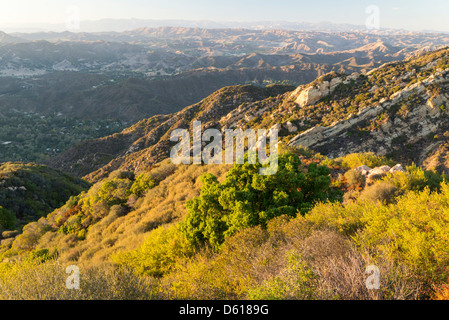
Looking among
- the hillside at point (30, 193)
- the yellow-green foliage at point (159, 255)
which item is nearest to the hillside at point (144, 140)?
the hillside at point (30, 193)

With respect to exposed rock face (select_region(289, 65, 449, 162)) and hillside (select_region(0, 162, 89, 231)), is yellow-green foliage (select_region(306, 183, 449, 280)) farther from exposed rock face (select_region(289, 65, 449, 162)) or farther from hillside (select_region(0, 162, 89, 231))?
hillside (select_region(0, 162, 89, 231))

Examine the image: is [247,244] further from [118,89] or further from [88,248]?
[118,89]

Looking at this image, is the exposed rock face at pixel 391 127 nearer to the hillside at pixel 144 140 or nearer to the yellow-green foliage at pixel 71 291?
the hillside at pixel 144 140

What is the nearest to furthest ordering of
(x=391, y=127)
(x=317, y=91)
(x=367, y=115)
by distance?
1. (x=391, y=127)
2. (x=367, y=115)
3. (x=317, y=91)

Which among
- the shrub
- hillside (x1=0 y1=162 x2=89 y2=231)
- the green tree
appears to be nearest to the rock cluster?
the shrub

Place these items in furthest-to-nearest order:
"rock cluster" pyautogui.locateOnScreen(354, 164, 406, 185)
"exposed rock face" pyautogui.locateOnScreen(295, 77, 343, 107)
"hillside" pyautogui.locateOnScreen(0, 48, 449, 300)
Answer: "exposed rock face" pyautogui.locateOnScreen(295, 77, 343, 107)
"rock cluster" pyautogui.locateOnScreen(354, 164, 406, 185)
"hillside" pyautogui.locateOnScreen(0, 48, 449, 300)

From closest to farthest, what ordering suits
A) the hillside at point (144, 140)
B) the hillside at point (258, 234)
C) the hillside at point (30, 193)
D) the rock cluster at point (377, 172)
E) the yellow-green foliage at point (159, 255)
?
the hillside at point (258, 234) < the yellow-green foliage at point (159, 255) < the rock cluster at point (377, 172) < the hillside at point (30, 193) < the hillside at point (144, 140)

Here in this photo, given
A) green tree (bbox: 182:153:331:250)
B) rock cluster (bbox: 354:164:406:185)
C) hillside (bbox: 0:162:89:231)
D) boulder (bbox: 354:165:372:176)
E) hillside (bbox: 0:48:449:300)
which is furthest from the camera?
hillside (bbox: 0:162:89:231)

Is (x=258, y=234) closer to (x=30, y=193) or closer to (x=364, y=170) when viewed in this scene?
(x=364, y=170)

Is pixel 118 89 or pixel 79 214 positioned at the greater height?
pixel 118 89

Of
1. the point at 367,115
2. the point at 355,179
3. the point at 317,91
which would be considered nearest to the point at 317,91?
the point at 317,91
